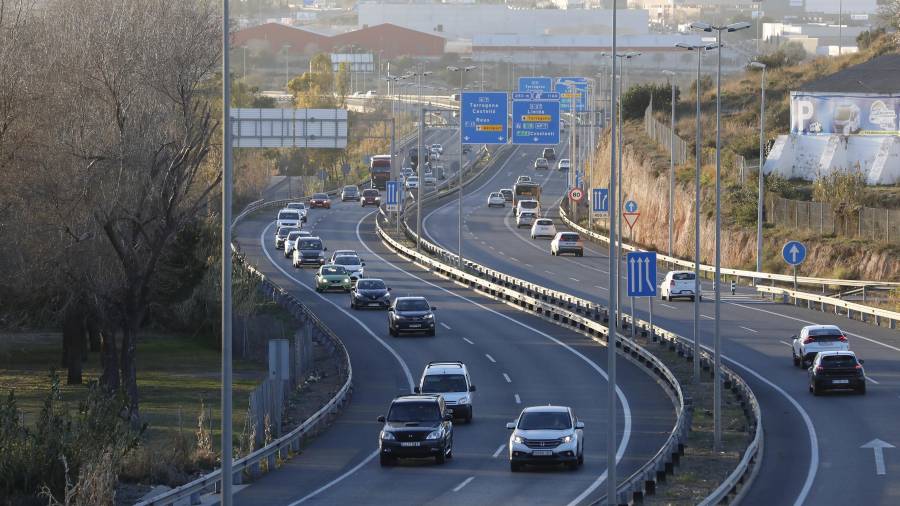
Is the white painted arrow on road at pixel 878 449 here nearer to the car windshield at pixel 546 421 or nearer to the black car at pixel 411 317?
the car windshield at pixel 546 421

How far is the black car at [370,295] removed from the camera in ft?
196

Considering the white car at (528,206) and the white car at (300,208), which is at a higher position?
the white car at (528,206)

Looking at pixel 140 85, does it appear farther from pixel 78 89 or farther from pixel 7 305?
pixel 7 305

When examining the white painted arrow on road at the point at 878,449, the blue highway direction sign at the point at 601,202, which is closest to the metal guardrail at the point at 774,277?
the blue highway direction sign at the point at 601,202

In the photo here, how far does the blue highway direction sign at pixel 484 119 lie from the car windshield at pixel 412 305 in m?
26.7

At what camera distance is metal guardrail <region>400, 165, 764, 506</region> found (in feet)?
86.2

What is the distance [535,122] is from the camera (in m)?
80.7

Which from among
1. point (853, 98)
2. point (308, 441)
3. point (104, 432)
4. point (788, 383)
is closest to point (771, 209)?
point (853, 98)

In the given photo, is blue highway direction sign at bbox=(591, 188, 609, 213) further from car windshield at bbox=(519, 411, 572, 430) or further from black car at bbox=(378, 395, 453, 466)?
car windshield at bbox=(519, 411, 572, 430)

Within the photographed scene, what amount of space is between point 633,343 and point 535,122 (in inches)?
1430

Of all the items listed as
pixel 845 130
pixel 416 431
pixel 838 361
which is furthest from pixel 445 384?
pixel 845 130

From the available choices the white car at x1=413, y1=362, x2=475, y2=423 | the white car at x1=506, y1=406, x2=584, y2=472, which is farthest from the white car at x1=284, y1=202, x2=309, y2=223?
the white car at x1=506, y1=406, x2=584, y2=472

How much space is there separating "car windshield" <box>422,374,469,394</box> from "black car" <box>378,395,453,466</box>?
4056 millimetres

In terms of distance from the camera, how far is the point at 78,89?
125 ft
